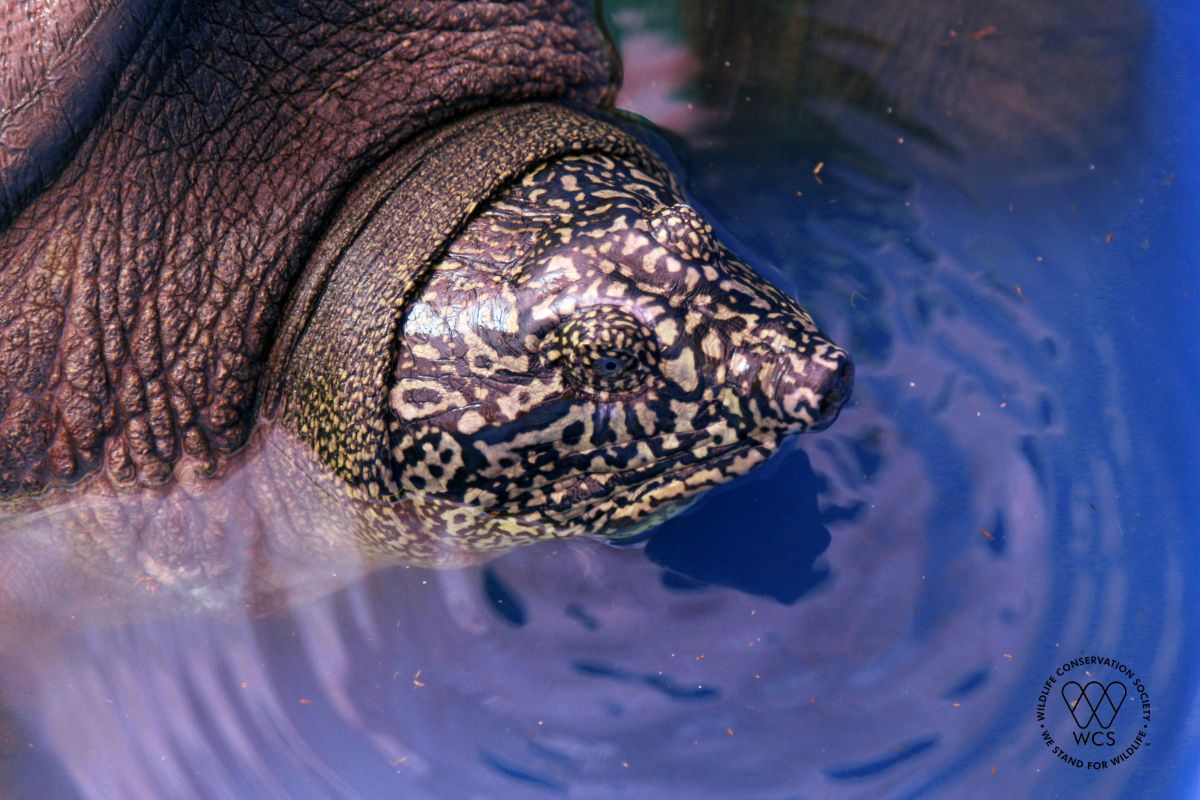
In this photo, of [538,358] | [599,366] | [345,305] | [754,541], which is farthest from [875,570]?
[345,305]

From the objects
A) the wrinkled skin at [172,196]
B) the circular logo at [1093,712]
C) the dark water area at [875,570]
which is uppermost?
the wrinkled skin at [172,196]

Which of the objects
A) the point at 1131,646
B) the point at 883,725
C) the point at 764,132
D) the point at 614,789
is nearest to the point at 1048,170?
the point at 764,132

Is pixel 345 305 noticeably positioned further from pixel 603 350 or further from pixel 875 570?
pixel 875 570

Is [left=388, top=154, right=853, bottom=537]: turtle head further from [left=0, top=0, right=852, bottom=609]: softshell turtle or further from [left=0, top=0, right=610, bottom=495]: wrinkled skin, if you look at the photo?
[left=0, top=0, right=610, bottom=495]: wrinkled skin

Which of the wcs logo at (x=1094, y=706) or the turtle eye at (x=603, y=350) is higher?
the turtle eye at (x=603, y=350)

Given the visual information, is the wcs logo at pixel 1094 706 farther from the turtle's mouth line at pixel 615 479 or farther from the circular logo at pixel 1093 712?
the turtle's mouth line at pixel 615 479

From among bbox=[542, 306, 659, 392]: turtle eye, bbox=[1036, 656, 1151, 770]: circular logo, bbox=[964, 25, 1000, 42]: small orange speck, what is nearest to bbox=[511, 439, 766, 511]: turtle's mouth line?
bbox=[542, 306, 659, 392]: turtle eye

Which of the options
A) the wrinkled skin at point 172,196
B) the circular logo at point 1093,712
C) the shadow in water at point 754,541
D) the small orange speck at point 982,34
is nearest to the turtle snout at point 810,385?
the shadow in water at point 754,541
